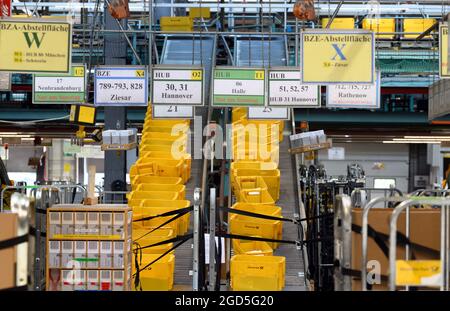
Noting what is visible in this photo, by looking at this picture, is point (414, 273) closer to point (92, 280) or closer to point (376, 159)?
point (92, 280)

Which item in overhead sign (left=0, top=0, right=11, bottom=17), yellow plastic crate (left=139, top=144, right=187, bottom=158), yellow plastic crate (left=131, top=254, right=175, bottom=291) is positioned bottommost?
yellow plastic crate (left=131, top=254, right=175, bottom=291)

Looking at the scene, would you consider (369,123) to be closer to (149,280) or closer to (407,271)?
(149,280)

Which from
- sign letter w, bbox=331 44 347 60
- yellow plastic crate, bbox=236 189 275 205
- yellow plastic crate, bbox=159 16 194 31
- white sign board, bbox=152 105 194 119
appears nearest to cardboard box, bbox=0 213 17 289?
sign letter w, bbox=331 44 347 60

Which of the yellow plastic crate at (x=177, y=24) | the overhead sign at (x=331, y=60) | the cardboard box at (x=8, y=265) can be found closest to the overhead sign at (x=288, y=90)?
the overhead sign at (x=331, y=60)

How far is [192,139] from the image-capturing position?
16.2 metres

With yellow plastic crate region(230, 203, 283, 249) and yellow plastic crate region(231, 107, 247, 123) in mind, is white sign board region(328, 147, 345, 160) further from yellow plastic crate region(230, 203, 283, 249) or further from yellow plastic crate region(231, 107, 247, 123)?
yellow plastic crate region(230, 203, 283, 249)

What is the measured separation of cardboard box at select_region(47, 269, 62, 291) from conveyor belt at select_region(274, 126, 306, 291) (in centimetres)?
418

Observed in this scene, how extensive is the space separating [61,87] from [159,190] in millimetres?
2406

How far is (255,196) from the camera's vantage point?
43.7 feet

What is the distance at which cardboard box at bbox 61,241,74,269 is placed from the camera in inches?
297

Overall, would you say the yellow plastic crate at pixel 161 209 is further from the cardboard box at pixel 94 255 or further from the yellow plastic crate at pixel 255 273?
the cardboard box at pixel 94 255

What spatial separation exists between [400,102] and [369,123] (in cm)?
102

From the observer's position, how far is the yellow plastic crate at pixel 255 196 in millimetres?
13289

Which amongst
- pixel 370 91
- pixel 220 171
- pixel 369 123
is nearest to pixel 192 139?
pixel 220 171
